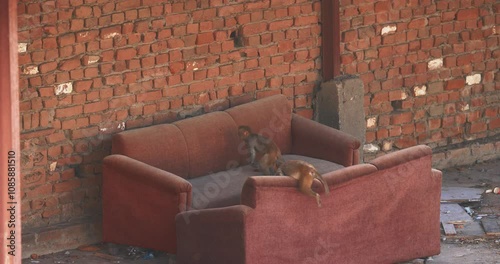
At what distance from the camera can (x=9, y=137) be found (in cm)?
847

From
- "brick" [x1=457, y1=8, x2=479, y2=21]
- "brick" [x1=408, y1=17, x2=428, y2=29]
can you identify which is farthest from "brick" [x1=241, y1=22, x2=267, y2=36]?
"brick" [x1=457, y1=8, x2=479, y2=21]

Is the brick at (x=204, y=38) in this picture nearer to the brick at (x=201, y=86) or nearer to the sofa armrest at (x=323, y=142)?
the brick at (x=201, y=86)

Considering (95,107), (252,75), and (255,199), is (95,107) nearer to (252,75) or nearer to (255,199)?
(252,75)

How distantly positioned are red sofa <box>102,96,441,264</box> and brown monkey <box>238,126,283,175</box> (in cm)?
15

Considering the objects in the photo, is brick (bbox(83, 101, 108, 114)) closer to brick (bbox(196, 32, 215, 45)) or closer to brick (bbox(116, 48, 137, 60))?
brick (bbox(116, 48, 137, 60))

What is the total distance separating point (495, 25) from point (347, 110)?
79.3 inches

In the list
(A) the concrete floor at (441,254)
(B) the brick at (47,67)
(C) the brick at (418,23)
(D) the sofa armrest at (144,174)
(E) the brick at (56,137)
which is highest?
(C) the brick at (418,23)

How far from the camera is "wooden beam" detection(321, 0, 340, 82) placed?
12.7 m

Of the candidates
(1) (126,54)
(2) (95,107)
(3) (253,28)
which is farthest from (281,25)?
(2) (95,107)

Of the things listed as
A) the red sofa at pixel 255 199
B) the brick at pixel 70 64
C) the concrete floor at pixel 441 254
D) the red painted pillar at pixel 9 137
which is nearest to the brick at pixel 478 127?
the concrete floor at pixel 441 254

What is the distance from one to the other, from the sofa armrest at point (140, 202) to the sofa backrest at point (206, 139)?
0.78 ft

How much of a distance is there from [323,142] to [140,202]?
1.87 meters

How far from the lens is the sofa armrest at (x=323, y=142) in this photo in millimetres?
11766

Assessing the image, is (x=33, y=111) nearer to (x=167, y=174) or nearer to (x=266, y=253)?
(x=167, y=174)
